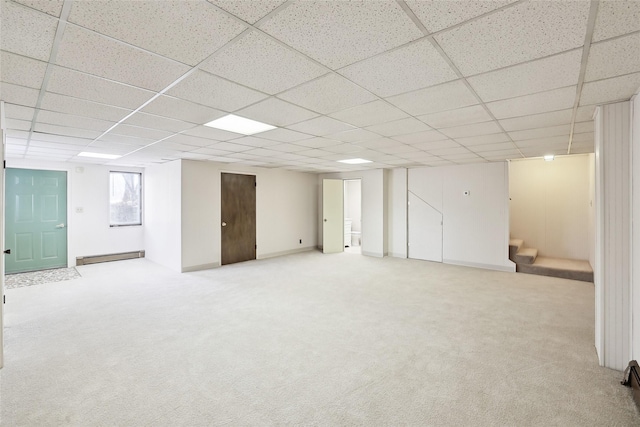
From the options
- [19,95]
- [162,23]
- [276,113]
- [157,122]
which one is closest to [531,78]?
[276,113]

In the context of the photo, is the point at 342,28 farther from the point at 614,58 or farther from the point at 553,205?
the point at 553,205

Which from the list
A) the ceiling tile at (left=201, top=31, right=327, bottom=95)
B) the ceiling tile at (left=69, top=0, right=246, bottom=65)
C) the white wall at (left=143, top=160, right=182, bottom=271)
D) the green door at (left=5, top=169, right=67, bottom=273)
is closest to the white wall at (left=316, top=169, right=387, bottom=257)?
the white wall at (left=143, top=160, right=182, bottom=271)

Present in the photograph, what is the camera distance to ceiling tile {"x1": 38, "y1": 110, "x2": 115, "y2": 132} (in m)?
3.04

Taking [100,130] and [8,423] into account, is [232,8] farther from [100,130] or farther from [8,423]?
[100,130]

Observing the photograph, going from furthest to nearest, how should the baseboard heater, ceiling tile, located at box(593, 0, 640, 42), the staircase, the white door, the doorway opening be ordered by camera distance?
Result: the doorway opening, the white door, the baseboard heater, the staircase, ceiling tile, located at box(593, 0, 640, 42)

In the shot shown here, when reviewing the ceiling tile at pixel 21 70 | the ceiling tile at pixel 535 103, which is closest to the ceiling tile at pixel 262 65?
the ceiling tile at pixel 21 70

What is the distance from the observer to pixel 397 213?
313 inches

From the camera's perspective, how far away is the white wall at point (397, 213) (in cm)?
780

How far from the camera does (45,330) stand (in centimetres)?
340

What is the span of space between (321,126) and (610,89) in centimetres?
254

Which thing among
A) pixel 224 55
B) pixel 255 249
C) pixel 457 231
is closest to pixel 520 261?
pixel 457 231

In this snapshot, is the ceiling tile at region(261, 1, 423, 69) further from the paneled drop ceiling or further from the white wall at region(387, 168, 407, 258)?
the white wall at region(387, 168, 407, 258)

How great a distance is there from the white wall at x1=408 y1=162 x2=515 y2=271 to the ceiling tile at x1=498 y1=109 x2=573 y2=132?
3.24 m

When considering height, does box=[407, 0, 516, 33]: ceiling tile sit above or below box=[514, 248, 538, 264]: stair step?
→ above
